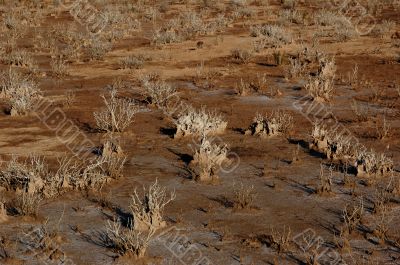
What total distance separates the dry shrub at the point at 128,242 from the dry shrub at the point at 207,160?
2.00 meters

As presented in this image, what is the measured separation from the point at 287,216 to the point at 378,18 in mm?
18075

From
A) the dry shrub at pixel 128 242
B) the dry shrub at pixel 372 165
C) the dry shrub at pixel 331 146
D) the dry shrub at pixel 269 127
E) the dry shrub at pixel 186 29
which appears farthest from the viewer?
the dry shrub at pixel 186 29

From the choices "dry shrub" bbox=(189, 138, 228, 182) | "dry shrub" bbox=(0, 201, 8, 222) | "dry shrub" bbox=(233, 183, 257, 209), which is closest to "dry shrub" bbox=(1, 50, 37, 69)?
"dry shrub" bbox=(189, 138, 228, 182)

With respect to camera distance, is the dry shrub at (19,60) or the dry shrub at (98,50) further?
the dry shrub at (98,50)

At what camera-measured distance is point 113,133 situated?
10078 millimetres

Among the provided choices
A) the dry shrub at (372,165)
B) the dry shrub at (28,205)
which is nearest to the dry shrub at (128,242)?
the dry shrub at (28,205)

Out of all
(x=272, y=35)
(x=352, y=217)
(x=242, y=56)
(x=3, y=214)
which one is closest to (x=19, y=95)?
(x=3, y=214)

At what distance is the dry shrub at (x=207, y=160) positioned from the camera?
7.99m

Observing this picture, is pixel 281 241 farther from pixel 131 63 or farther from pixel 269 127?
pixel 131 63

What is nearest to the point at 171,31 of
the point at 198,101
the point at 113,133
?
the point at 198,101

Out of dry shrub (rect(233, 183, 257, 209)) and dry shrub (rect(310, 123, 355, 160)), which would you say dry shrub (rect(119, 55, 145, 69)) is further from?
dry shrub (rect(233, 183, 257, 209))

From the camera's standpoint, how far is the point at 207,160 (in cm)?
834

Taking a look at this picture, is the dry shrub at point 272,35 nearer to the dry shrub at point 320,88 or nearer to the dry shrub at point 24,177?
the dry shrub at point 320,88

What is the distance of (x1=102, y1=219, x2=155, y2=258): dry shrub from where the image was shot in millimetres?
5703
